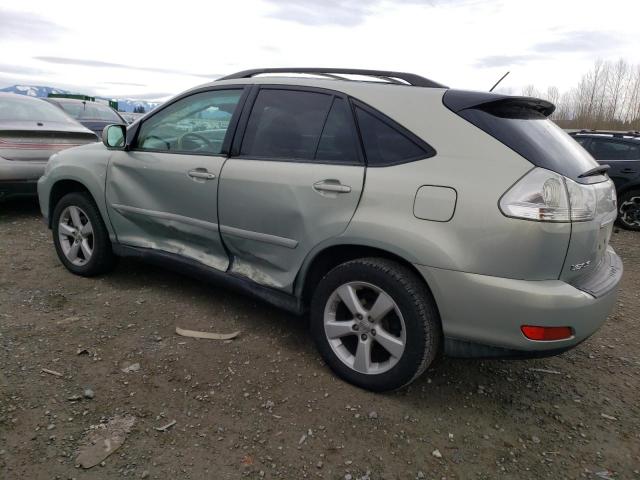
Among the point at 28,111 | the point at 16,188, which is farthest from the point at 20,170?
the point at 28,111

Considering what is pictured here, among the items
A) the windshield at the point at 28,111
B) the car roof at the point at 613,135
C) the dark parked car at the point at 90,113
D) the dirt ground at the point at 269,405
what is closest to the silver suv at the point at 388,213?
the dirt ground at the point at 269,405

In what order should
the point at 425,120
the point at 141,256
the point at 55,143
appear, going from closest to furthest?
the point at 425,120, the point at 141,256, the point at 55,143

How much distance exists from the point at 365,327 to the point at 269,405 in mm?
629

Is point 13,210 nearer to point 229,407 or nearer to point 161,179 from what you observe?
point 161,179

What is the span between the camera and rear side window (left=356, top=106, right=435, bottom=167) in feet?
7.77

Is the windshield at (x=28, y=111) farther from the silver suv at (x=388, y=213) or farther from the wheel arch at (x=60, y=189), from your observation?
the silver suv at (x=388, y=213)

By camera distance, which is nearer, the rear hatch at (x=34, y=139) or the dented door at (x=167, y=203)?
the dented door at (x=167, y=203)

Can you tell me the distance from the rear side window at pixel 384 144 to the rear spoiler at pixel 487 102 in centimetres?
26

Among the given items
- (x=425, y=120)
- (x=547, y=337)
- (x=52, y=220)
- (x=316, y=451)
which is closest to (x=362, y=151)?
(x=425, y=120)

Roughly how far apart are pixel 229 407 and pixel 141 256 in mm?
1628

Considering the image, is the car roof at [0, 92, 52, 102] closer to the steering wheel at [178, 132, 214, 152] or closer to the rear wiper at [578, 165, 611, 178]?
the steering wheel at [178, 132, 214, 152]

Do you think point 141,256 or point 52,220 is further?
point 52,220

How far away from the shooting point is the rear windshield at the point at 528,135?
2.18m

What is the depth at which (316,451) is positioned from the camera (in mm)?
2182
